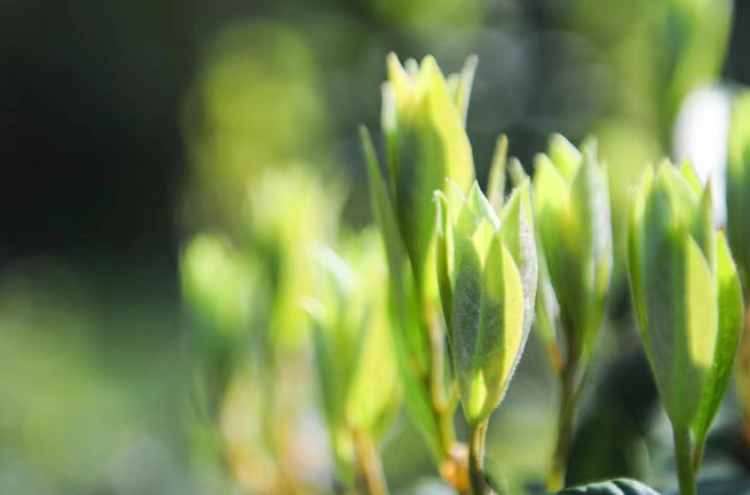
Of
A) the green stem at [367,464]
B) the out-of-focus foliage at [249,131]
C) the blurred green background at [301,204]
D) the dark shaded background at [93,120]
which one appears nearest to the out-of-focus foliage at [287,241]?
the blurred green background at [301,204]

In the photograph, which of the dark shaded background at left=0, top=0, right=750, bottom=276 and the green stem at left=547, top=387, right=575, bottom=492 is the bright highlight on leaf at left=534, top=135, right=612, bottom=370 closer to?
the green stem at left=547, top=387, right=575, bottom=492

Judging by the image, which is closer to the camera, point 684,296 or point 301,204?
point 684,296

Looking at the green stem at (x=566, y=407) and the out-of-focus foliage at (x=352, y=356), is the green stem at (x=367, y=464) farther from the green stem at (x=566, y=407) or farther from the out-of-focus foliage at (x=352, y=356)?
the green stem at (x=566, y=407)

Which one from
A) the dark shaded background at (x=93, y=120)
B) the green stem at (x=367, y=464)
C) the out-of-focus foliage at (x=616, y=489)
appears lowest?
the dark shaded background at (x=93, y=120)

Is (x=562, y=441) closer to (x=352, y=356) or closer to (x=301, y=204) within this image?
(x=352, y=356)


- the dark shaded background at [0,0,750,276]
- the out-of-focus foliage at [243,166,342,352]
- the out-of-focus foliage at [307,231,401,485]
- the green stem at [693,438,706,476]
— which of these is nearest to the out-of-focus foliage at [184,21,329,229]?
the out-of-focus foliage at [243,166,342,352]

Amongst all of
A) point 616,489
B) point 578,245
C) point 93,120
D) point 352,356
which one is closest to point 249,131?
point 352,356
